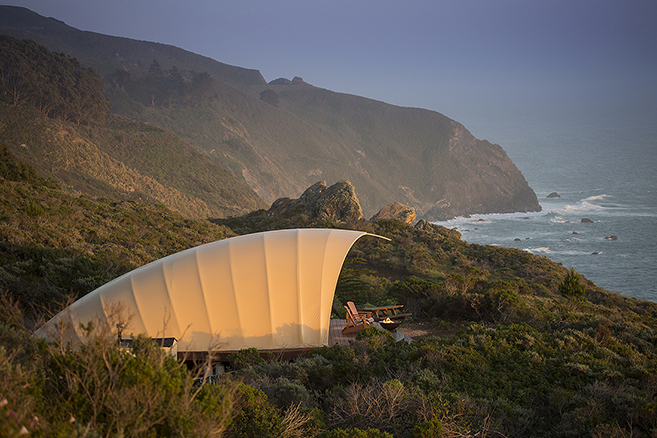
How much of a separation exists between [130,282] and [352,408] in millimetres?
6905

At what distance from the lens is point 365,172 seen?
493 ft

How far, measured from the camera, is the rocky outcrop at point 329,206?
39.7 meters

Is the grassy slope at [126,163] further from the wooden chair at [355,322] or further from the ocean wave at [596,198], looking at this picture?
the ocean wave at [596,198]

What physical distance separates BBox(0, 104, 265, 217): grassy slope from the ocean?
2309 inches

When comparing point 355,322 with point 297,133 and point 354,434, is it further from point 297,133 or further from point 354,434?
point 297,133

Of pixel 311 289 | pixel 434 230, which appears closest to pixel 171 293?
pixel 311 289

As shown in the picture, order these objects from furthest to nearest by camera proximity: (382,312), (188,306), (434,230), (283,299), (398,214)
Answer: (398,214) → (434,230) → (382,312) → (283,299) → (188,306)

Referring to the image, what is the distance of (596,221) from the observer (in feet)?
308

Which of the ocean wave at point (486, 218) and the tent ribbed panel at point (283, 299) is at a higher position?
the tent ribbed panel at point (283, 299)

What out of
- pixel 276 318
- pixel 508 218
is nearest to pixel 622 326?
pixel 276 318

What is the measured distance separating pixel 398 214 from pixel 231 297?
1500 inches

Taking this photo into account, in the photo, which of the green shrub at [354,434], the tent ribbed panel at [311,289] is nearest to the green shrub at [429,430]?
the green shrub at [354,434]

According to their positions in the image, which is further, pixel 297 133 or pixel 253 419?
pixel 297 133

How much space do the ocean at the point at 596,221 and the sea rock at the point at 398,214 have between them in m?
27.2
